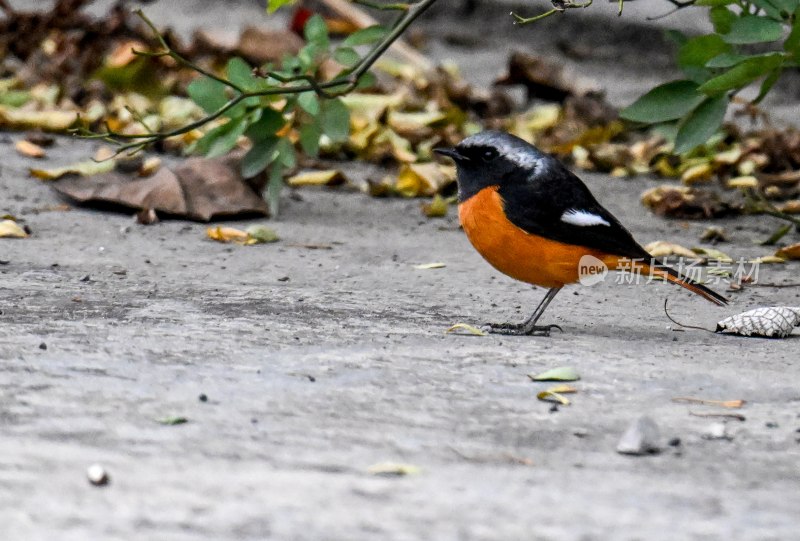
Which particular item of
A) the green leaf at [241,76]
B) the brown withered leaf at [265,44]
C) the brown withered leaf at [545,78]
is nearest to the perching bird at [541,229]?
the green leaf at [241,76]

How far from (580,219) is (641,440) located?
4.84 ft

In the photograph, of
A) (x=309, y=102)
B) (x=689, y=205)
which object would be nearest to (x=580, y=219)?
(x=309, y=102)

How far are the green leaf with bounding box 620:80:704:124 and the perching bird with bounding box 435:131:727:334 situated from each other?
0.70 meters

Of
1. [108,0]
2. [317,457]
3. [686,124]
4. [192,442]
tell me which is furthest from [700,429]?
[108,0]

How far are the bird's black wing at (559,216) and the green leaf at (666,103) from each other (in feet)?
2.57

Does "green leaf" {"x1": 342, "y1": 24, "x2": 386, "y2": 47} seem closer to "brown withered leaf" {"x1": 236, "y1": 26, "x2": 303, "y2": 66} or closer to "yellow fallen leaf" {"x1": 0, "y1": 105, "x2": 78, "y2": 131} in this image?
"yellow fallen leaf" {"x1": 0, "y1": 105, "x2": 78, "y2": 131}

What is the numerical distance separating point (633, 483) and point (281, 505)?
74cm

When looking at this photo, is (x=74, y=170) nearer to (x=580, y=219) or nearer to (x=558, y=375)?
(x=580, y=219)

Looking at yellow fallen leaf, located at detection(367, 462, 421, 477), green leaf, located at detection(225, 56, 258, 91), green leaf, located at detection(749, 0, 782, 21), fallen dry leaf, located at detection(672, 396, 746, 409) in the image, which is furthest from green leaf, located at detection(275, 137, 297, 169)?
yellow fallen leaf, located at detection(367, 462, 421, 477)

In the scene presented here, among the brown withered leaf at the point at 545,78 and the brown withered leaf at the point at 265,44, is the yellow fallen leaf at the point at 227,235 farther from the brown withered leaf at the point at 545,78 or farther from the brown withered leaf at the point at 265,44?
the brown withered leaf at the point at 545,78

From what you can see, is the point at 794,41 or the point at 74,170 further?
the point at 74,170

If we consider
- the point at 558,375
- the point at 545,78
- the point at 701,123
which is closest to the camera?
the point at 558,375

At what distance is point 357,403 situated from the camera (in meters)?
3.06

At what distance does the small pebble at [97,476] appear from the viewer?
243 cm
